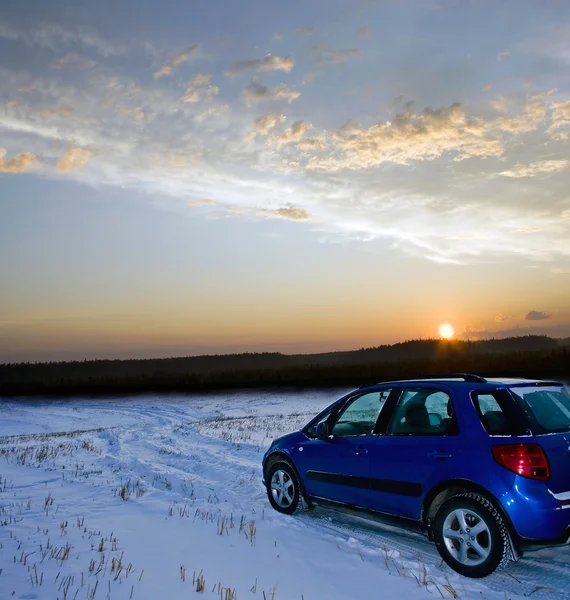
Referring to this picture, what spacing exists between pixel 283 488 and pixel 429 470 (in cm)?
260

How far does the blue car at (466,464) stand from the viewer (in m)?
Result: 4.58

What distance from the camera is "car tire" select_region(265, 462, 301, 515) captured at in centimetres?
700

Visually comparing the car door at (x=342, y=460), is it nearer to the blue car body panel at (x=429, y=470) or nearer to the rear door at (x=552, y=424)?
the blue car body panel at (x=429, y=470)

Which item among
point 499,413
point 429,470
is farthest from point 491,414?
point 429,470

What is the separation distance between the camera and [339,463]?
20.8 ft

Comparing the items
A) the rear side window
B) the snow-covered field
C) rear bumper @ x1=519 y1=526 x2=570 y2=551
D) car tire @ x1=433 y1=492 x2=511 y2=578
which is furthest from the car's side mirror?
rear bumper @ x1=519 y1=526 x2=570 y2=551

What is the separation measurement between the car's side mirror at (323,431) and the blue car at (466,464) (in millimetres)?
70

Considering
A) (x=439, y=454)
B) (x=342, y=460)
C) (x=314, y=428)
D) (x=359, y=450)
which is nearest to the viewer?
(x=439, y=454)

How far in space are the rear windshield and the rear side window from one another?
0.35ft

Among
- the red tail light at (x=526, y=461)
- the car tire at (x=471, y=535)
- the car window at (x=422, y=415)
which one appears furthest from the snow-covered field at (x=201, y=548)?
the car window at (x=422, y=415)

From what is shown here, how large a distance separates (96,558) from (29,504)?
295 cm

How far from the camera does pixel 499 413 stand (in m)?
4.95

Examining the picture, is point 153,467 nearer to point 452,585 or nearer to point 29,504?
point 29,504

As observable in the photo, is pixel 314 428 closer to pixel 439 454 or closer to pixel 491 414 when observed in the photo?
pixel 439 454
